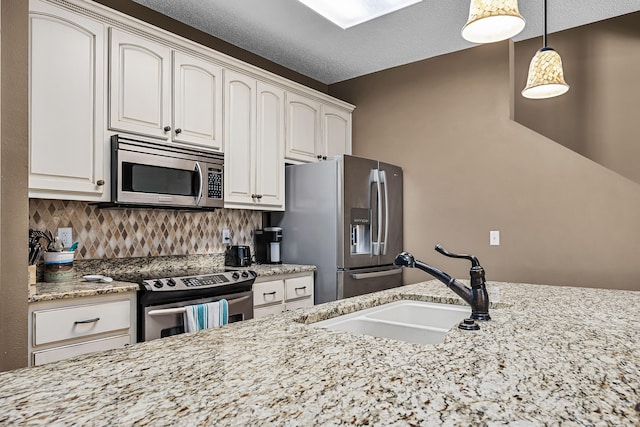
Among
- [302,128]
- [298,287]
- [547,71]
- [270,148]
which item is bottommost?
[298,287]

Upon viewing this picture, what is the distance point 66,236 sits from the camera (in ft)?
8.22

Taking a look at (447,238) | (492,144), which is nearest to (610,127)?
Answer: (492,144)

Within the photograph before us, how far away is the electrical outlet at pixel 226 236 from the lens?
135 inches

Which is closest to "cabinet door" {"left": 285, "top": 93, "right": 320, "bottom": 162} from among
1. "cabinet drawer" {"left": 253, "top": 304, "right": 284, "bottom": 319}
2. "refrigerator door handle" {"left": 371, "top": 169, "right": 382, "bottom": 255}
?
"refrigerator door handle" {"left": 371, "top": 169, "right": 382, "bottom": 255}

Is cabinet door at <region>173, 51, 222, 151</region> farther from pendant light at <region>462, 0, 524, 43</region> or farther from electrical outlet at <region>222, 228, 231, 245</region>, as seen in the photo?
pendant light at <region>462, 0, 524, 43</region>

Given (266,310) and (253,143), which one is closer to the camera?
(266,310)

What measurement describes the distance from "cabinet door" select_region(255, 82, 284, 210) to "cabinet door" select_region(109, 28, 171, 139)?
78 cm

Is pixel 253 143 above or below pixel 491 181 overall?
above

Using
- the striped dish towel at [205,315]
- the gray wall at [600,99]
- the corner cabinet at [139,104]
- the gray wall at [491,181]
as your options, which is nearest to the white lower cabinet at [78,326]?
the striped dish towel at [205,315]

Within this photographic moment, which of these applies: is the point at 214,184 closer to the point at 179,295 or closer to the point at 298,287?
the point at 179,295

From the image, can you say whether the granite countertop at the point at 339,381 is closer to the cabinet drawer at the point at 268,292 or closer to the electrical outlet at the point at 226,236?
the cabinet drawer at the point at 268,292

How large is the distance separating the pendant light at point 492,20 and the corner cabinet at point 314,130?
6.79 ft

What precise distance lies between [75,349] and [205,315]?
0.64 m

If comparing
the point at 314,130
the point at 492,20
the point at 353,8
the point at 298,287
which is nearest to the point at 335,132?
the point at 314,130
